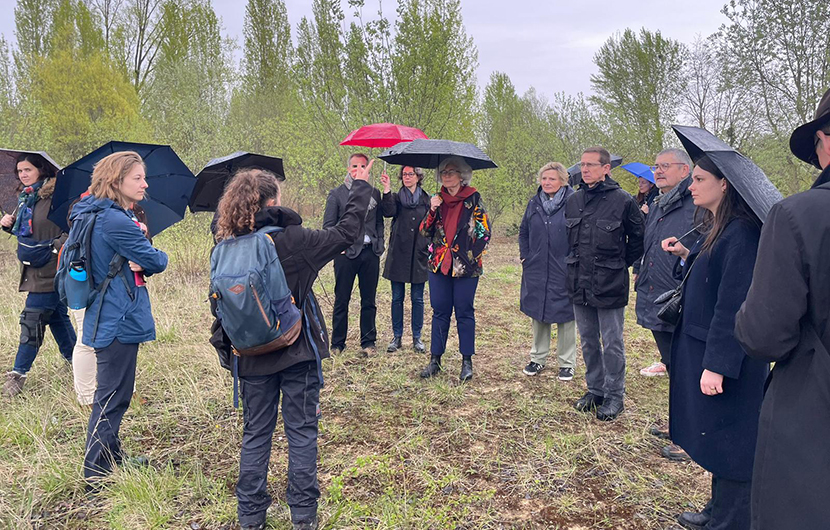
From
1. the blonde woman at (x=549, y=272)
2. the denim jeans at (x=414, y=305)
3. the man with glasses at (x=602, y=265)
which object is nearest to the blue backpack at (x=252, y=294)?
the man with glasses at (x=602, y=265)

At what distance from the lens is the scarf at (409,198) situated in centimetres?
553

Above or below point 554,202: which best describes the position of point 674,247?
below

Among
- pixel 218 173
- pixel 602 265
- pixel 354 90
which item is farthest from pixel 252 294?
pixel 354 90

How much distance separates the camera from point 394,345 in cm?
558

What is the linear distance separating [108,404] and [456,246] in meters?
2.81

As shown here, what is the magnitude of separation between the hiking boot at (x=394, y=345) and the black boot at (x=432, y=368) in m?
0.82

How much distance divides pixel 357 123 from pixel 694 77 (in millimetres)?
12381

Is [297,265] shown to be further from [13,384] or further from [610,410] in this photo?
[13,384]

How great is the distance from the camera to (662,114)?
57.9 feet

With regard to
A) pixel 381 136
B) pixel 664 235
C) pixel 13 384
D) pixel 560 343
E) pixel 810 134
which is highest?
pixel 381 136

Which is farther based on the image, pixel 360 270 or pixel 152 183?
pixel 360 270

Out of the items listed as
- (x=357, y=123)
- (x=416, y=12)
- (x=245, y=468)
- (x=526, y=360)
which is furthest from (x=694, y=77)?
(x=245, y=468)

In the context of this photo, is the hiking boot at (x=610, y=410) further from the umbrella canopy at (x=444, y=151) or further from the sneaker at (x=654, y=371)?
the umbrella canopy at (x=444, y=151)

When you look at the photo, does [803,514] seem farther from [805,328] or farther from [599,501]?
→ [599,501]
